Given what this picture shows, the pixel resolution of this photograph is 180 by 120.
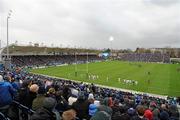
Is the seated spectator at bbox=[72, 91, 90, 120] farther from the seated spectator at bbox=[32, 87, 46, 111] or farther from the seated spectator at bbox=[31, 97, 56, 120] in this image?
the seated spectator at bbox=[31, 97, 56, 120]

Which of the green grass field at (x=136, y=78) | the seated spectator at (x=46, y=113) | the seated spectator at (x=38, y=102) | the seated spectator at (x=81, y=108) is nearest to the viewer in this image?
the seated spectator at (x=46, y=113)

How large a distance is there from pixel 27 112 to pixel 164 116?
179 inches

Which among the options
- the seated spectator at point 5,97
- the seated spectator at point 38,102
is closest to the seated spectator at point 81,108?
the seated spectator at point 38,102

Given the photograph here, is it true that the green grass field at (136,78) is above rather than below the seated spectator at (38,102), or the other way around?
below

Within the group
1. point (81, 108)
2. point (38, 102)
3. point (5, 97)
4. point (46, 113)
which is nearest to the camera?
point (46, 113)

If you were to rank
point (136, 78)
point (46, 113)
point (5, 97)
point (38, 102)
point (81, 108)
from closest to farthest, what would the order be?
point (46, 113), point (38, 102), point (5, 97), point (81, 108), point (136, 78)

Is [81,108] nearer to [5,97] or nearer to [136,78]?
→ [5,97]

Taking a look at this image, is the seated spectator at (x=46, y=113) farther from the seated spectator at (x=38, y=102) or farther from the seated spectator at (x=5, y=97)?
the seated spectator at (x=5, y=97)

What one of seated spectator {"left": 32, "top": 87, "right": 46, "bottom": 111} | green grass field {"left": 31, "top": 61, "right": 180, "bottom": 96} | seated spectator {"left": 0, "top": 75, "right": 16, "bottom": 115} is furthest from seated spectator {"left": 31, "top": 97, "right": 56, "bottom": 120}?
green grass field {"left": 31, "top": 61, "right": 180, "bottom": 96}

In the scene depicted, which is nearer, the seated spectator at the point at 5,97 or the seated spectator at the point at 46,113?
the seated spectator at the point at 46,113

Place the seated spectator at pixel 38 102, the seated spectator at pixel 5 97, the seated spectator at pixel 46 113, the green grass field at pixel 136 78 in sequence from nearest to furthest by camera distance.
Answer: the seated spectator at pixel 46 113 → the seated spectator at pixel 38 102 → the seated spectator at pixel 5 97 → the green grass field at pixel 136 78

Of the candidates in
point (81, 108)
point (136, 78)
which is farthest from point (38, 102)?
point (136, 78)

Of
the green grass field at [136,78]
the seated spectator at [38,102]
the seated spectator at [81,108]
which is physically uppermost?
the seated spectator at [38,102]

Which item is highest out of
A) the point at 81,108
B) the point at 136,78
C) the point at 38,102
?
the point at 38,102
